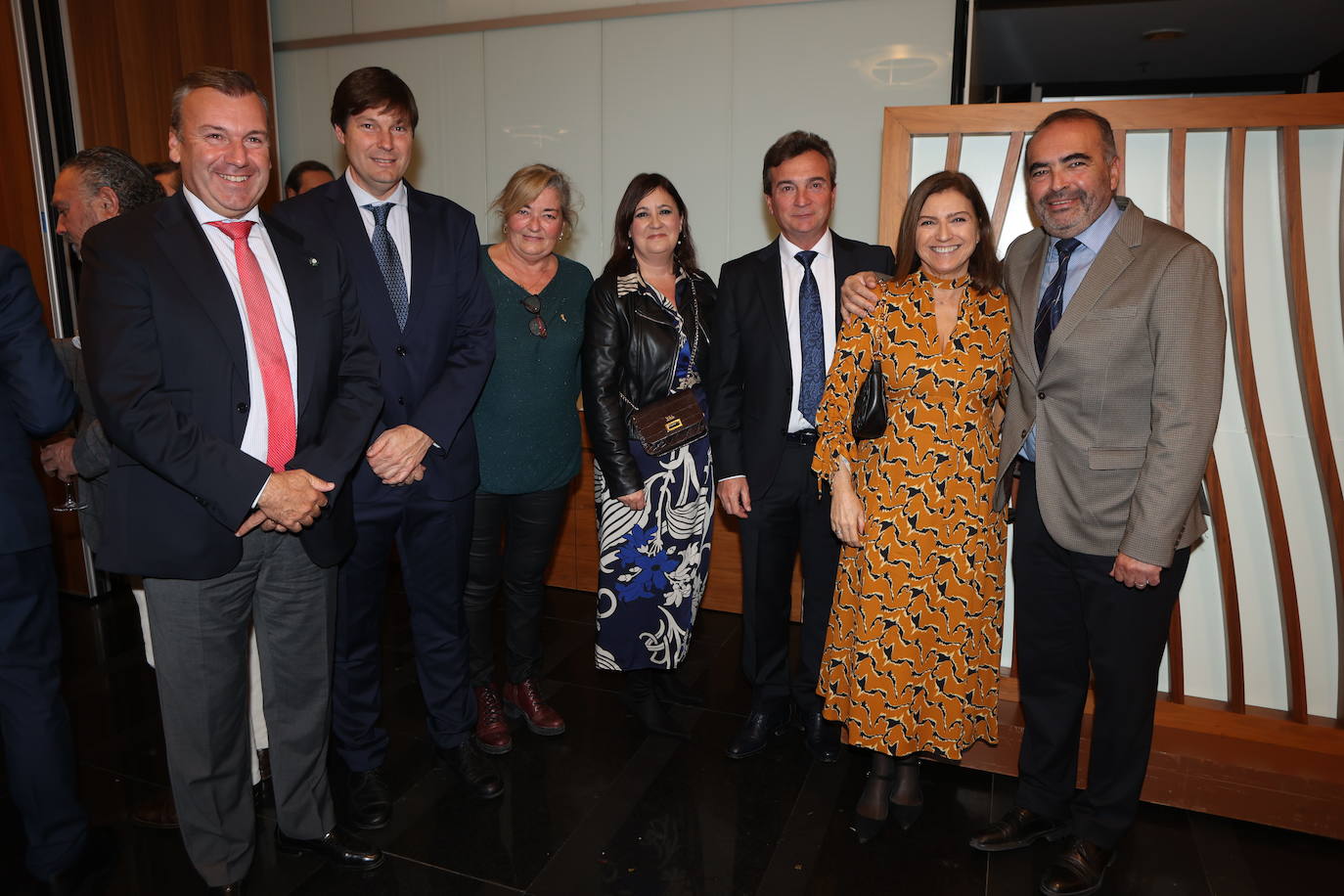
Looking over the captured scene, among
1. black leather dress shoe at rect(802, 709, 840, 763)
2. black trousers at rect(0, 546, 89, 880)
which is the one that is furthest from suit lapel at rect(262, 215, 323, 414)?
black leather dress shoe at rect(802, 709, 840, 763)

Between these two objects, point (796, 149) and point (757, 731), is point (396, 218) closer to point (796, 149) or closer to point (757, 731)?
point (796, 149)

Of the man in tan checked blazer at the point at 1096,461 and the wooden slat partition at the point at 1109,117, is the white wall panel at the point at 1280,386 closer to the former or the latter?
the wooden slat partition at the point at 1109,117

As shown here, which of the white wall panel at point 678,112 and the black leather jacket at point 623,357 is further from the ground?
the white wall panel at point 678,112

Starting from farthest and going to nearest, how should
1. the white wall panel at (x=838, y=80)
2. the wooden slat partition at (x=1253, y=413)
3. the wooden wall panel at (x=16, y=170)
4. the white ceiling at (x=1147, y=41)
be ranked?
the white ceiling at (x=1147, y=41) < the white wall panel at (x=838, y=80) < the wooden wall panel at (x=16, y=170) < the wooden slat partition at (x=1253, y=413)

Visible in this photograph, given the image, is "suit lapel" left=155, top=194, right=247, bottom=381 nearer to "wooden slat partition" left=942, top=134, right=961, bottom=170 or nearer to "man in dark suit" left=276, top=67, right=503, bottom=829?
"man in dark suit" left=276, top=67, right=503, bottom=829

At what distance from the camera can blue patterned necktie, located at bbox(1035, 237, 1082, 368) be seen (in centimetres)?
221

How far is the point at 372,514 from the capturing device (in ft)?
7.91

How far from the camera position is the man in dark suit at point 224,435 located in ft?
5.98

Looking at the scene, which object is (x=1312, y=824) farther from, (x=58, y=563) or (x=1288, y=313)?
(x=58, y=563)

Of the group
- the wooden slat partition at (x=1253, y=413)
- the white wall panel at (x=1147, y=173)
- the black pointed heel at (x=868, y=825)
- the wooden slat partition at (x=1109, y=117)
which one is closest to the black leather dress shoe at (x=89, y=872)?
the black pointed heel at (x=868, y=825)

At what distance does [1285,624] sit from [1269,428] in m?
0.60

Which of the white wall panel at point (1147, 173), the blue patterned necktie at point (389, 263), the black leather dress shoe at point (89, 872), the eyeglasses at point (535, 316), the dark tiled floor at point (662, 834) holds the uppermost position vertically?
the white wall panel at point (1147, 173)

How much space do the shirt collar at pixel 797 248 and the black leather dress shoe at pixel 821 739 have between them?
1.49m

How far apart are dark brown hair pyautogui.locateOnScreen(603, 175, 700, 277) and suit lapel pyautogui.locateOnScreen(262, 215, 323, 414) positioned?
95 centimetres
